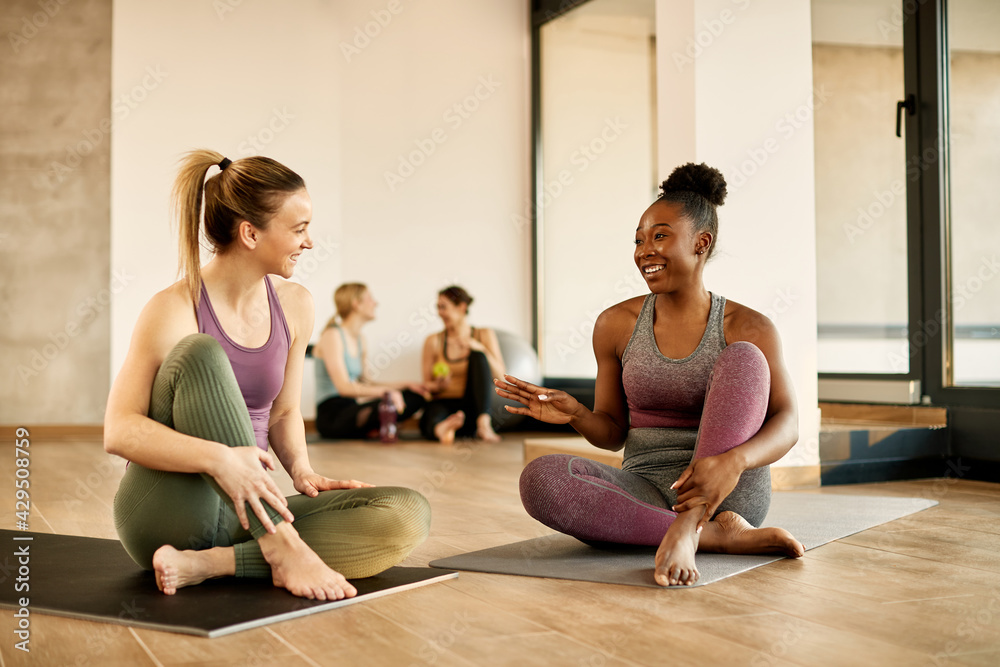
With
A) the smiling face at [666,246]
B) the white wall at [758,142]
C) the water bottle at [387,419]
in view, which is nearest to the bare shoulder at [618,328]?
the smiling face at [666,246]

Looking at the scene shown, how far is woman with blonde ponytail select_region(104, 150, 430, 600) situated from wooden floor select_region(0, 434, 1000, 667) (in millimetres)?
160

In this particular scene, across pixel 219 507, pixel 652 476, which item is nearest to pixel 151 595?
pixel 219 507

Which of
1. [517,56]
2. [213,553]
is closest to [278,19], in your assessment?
[517,56]

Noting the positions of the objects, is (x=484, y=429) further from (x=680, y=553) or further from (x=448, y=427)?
(x=680, y=553)

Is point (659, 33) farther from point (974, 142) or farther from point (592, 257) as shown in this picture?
point (592, 257)

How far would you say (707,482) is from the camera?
1.93 meters

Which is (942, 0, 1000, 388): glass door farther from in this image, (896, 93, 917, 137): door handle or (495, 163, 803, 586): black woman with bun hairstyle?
(495, 163, 803, 586): black woman with bun hairstyle

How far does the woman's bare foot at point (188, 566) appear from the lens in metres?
1.73

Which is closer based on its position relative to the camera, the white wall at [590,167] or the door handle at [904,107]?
the door handle at [904,107]

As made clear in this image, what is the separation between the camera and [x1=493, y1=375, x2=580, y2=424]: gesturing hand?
2.12m

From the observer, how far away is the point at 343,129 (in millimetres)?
6230

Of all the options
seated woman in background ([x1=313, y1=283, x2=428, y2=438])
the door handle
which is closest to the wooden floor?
the door handle

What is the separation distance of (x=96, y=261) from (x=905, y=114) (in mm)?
4723

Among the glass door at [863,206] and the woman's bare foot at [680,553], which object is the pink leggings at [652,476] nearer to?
the woman's bare foot at [680,553]
